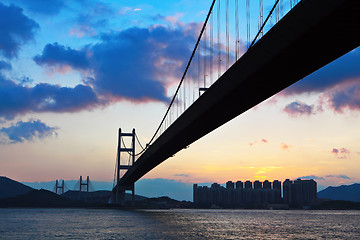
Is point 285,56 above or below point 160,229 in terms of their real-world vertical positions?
above

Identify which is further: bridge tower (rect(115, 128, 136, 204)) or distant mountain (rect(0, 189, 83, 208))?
distant mountain (rect(0, 189, 83, 208))

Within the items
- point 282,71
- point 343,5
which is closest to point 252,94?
point 282,71

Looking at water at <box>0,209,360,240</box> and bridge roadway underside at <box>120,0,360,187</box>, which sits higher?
bridge roadway underside at <box>120,0,360,187</box>

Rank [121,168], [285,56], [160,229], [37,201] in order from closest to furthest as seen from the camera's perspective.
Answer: [285,56] < [160,229] < [121,168] < [37,201]

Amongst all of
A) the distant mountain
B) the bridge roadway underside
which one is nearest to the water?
the bridge roadway underside

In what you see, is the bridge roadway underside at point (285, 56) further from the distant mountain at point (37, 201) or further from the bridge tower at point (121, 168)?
the distant mountain at point (37, 201)

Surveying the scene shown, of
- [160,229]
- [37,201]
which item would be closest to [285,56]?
[160,229]

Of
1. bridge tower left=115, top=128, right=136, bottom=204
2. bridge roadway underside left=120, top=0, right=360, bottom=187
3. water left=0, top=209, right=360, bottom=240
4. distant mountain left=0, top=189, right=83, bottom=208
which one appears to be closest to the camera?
bridge roadway underside left=120, top=0, right=360, bottom=187

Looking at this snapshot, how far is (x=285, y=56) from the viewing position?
54.1 ft

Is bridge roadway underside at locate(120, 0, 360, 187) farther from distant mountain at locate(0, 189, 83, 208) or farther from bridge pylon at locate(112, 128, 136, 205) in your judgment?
distant mountain at locate(0, 189, 83, 208)

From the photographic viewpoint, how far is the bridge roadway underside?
13195 millimetres

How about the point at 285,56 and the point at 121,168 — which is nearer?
the point at 285,56

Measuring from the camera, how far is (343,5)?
12.1m

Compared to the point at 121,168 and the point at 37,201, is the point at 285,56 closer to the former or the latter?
the point at 121,168
